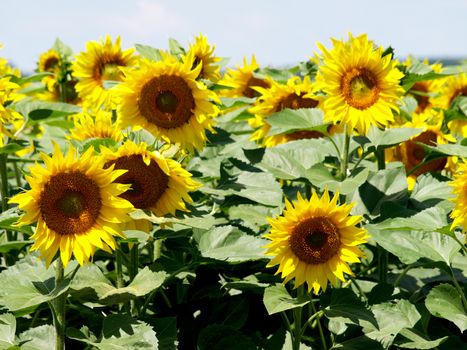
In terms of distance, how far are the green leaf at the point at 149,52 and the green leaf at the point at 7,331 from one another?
4.48 ft

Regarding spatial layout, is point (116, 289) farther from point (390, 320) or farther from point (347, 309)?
point (390, 320)

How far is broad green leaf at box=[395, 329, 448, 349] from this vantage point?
2807mm

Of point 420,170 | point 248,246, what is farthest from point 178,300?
point 420,170

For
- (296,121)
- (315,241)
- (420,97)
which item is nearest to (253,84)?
(420,97)

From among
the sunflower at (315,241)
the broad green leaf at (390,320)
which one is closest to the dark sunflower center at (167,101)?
the sunflower at (315,241)

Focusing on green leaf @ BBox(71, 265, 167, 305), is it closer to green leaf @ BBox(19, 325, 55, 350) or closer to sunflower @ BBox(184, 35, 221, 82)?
green leaf @ BBox(19, 325, 55, 350)

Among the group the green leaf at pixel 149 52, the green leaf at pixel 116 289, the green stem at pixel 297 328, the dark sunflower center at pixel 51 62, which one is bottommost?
the green stem at pixel 297 328

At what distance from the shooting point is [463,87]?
5.01 meters

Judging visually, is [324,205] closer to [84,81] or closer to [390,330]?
[390,330]

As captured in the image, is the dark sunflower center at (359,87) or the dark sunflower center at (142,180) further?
the dark sunflower center at (359,87)

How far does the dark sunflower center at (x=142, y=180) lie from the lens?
2.72 m

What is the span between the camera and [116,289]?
2.78m

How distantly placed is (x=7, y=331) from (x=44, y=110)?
1.59m

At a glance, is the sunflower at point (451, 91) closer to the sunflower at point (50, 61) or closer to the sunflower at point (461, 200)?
the sunflower at point (461, 200)
